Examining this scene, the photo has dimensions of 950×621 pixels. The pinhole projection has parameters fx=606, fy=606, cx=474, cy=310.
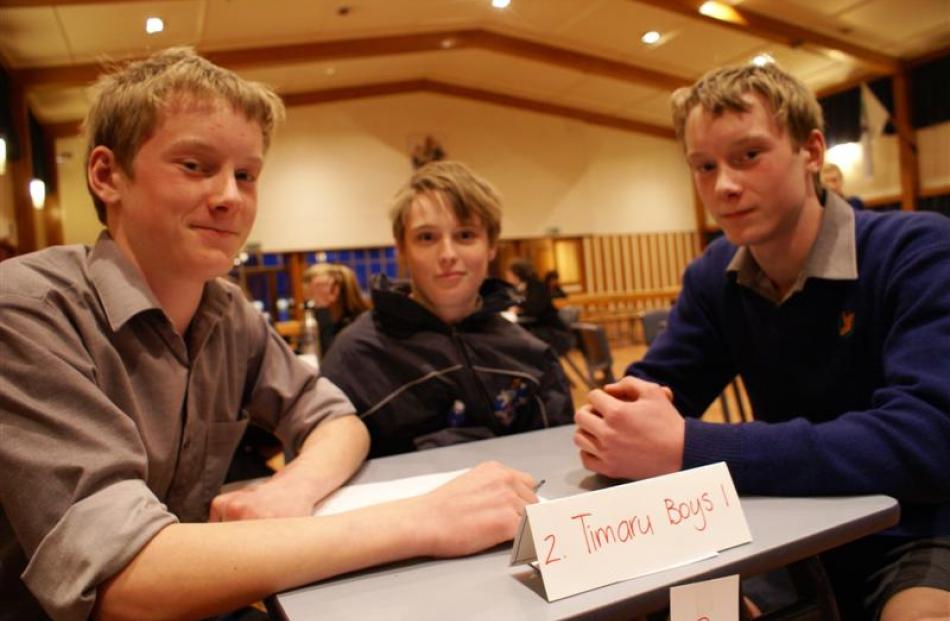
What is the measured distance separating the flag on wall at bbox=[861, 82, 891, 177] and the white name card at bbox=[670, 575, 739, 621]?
10902 millimetres

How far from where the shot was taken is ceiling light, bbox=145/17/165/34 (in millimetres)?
2988

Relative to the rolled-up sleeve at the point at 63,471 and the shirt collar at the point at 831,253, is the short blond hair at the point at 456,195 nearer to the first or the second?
the shirt collar at the point at 831,253

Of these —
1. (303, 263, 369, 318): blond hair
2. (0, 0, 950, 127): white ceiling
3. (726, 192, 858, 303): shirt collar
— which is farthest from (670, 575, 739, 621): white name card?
(303, 263, 369, 318): blond hair

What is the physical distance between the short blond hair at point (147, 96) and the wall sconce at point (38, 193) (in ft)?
23.4

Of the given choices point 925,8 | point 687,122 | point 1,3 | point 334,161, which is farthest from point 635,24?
point 687,122

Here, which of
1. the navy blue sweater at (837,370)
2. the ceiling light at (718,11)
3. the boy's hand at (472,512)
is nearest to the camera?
the boy's hand at (472,512)

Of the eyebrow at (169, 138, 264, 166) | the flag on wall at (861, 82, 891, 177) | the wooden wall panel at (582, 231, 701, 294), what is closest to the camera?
the eyebrow at (169, 138, 264, 166)

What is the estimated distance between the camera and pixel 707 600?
67cm

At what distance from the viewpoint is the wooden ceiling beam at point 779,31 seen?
22.5 feet

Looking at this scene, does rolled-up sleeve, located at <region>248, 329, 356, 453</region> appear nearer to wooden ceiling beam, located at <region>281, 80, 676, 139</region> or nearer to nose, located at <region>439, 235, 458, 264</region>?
nose, located at <region>439, 235, 458, 264</region>

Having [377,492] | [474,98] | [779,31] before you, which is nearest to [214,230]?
[377,492]

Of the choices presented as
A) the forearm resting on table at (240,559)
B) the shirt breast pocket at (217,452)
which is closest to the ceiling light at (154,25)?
the shirt breast pocket at (217,452)

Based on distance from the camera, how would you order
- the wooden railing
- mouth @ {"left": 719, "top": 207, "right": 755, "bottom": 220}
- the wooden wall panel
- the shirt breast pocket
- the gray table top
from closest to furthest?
the gray table top < the shirt breast pocket < mouth @ {"left": 719, "top": 207, "right": 755, "bottom": 220} < the wooden railing < the wooden wall panel

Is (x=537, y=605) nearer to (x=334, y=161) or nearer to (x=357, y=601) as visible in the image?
(x=357, y=601)
